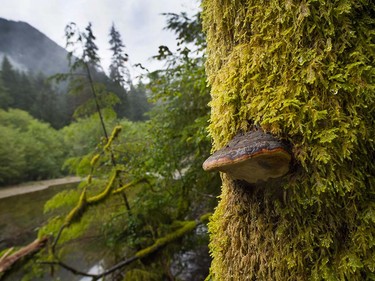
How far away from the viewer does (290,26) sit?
0.71m

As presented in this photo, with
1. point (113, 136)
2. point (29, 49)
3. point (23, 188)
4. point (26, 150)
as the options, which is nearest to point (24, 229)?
point (113, 136)

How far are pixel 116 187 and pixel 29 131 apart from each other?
31595 millimetres

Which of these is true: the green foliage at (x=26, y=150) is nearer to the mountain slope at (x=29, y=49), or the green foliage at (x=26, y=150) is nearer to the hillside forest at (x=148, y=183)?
the hillside forest at (x=148, y=183)

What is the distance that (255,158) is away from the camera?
60cm

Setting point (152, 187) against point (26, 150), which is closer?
point (152, 187)

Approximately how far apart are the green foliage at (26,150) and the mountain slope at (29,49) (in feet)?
233

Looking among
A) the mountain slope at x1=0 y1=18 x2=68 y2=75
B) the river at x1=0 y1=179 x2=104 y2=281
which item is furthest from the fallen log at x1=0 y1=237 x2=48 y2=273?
the mountain slope at x1=0 y1=18 x2=68 y2=75

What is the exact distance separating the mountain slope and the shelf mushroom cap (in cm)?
10664

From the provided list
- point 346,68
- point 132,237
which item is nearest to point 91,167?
point 132,237

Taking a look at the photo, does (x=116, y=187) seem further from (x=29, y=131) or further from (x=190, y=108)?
(x=29, y=131)

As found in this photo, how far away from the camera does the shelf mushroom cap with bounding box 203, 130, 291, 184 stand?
60cm

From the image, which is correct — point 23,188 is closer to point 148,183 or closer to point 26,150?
point 26,150

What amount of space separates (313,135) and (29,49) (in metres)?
128

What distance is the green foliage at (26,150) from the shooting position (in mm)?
25641
